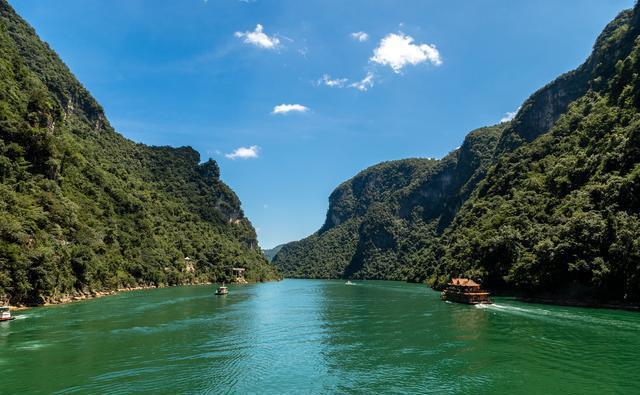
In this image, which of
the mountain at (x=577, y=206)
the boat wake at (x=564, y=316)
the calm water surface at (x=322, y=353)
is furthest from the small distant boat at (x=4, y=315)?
the mountain at (x=577, y=206)

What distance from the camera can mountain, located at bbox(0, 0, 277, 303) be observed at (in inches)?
2506

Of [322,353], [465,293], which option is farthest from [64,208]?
[465,293]

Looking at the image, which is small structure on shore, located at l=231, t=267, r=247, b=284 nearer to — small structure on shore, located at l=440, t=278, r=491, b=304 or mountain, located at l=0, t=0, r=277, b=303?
mountain, located at l=0, t=0, r=277, b=303

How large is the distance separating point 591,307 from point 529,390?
160ft

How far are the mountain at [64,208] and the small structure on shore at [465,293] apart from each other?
225ft

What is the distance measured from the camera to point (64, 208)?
8169 cm

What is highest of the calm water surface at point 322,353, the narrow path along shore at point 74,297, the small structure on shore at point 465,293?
the small structure on shore at point 465,293

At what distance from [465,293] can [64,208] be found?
256ft

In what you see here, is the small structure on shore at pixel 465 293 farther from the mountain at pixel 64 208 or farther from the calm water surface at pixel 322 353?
the mountain at pixel 64 208

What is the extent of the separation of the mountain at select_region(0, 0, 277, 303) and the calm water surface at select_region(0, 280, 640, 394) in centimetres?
1065

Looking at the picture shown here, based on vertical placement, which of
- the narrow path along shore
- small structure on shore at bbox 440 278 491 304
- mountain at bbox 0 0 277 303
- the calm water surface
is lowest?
the calm water surface

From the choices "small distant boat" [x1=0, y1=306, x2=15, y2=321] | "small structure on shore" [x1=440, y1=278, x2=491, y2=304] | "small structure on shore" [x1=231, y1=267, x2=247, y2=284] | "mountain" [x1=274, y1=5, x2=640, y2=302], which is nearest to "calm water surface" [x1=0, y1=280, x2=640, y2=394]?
"small distant boat" [x1=0, y1=306, x2=15, y2=321]

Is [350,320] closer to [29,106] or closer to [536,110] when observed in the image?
[29,106]

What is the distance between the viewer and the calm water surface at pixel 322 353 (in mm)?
26750
